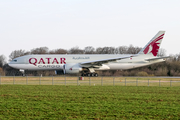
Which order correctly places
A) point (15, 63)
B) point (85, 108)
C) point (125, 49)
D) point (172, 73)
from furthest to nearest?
1. point (125, 49)
2. point (172, 73)
3. point (15, 63)
4. point (85, 108)

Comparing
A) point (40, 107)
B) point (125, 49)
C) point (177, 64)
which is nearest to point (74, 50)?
point (125, 49)

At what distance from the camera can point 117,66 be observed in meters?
43.6

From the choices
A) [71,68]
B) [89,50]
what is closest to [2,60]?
[89,50]

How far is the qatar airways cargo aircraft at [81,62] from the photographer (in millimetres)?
40812

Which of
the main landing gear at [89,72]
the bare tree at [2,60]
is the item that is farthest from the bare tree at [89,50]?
the main landing gear at [89,72]

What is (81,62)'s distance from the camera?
140 ft

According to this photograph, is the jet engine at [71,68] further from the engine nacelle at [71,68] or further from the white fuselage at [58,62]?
the white fuselage at [58,62]

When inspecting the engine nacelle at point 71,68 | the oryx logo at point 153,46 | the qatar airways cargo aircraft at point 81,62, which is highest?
the oryx logo at point 153,46

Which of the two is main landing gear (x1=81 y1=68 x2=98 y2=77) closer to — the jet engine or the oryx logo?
the jet engine

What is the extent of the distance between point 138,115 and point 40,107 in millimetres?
4762

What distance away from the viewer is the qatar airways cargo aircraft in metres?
40.8

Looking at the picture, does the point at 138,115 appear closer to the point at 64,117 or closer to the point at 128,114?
the point at 128,114

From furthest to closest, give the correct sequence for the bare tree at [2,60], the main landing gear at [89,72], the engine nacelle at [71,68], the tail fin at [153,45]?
the bare tree at [2,60] < the tail fin at [153,45] < the main landing gear at [89,72] < the engine nacelle at [71,68]

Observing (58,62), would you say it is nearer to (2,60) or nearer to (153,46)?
(153,46)
